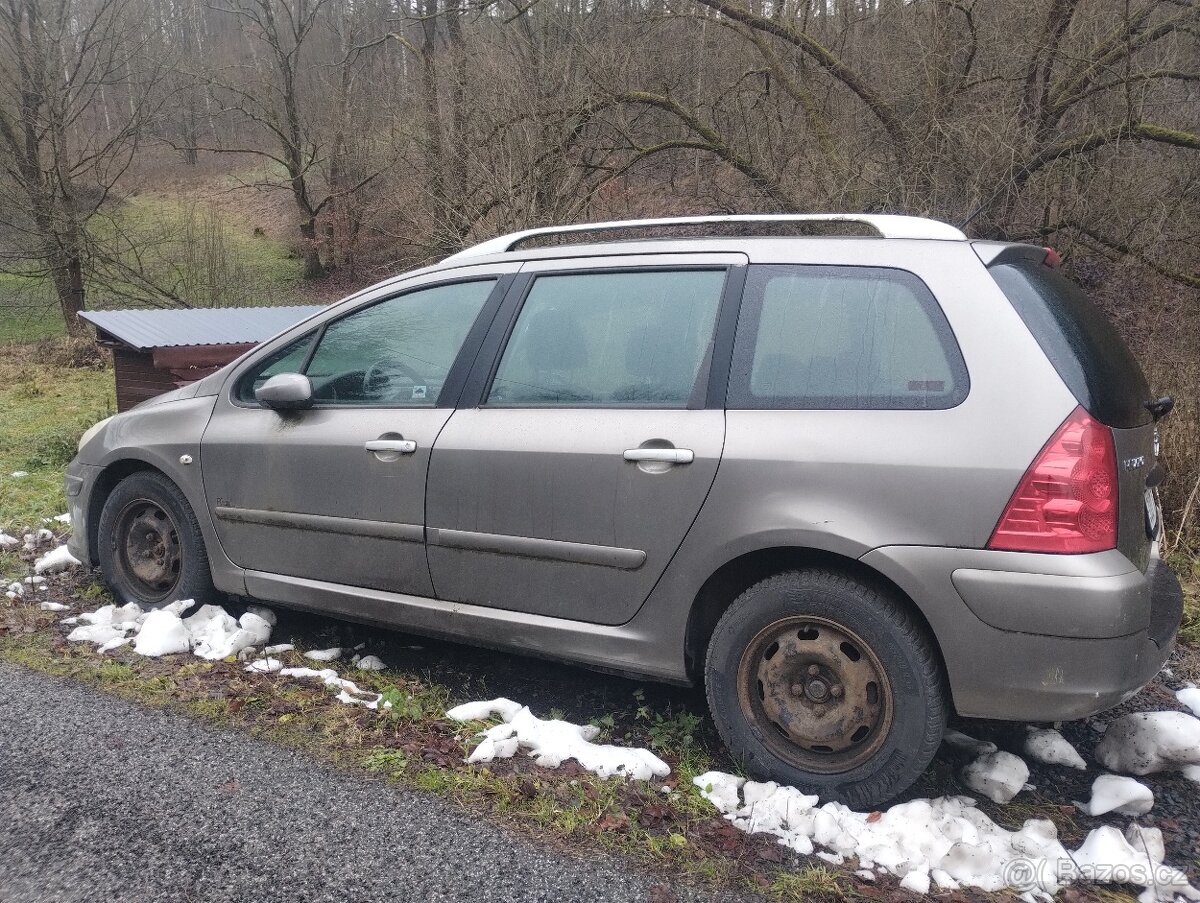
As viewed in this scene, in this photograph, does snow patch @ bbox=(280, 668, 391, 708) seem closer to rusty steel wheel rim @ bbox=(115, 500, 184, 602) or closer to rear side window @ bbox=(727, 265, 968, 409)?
rusty steel wheel rim @ bbox=(115, 500, 184, 602)

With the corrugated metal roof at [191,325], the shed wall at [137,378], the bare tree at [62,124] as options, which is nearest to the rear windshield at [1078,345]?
the corrugated metal roof at [191,325]

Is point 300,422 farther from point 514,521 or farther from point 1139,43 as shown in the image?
point 1139,43

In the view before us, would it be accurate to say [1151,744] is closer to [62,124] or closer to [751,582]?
[751,582]

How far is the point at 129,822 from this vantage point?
9.61 feet

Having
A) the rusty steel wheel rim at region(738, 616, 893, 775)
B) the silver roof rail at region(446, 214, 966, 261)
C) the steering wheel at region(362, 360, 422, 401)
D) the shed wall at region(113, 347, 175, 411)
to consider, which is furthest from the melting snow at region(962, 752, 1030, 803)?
the shed wall at region(113, 347, 175, 411)

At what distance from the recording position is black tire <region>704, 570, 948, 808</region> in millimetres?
2900

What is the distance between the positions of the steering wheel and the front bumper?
5.63 feet

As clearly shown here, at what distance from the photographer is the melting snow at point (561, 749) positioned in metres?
3.22

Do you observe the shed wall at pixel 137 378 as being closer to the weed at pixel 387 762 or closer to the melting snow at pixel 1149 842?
the weed at pixel 387 762

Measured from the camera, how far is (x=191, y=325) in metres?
7.49

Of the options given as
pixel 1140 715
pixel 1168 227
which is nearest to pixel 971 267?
pixel 1140 715

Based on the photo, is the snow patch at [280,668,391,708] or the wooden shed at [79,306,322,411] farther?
the wooden shed at [79,306,322,411]

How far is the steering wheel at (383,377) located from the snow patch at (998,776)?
2.49m

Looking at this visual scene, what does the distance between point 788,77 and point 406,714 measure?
956 centimetres
